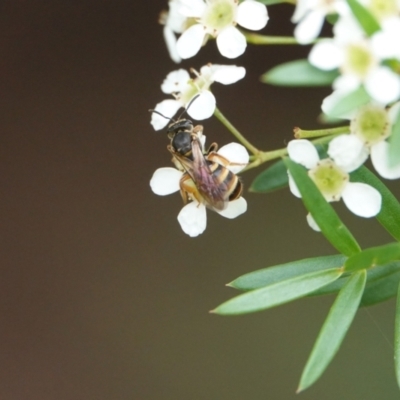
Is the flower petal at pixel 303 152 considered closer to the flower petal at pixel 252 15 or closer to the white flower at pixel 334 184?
the white flower at pixel 334 184

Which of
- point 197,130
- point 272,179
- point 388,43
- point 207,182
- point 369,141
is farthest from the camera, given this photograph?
point 197,130

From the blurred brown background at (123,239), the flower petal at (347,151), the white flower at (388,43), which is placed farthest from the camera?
the blurred brown background at (123,239)

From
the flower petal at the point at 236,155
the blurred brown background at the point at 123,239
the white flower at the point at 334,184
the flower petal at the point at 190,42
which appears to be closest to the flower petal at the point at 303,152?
the white flower at the point at 334,184

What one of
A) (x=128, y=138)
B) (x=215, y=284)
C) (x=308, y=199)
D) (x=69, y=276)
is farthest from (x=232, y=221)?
(x=308, y=199)

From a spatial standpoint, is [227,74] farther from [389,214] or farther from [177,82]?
[389,214]

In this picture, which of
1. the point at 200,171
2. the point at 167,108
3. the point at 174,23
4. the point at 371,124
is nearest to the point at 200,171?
A: the point at 200,171

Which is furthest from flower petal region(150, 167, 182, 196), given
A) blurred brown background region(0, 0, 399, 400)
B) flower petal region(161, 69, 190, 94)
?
blurred brown background region(0, 0, 399, 400)

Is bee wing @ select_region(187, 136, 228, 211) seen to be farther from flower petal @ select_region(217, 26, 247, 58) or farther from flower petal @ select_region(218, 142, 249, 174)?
flower petal @ select_region(217, 26, 247, 58)
